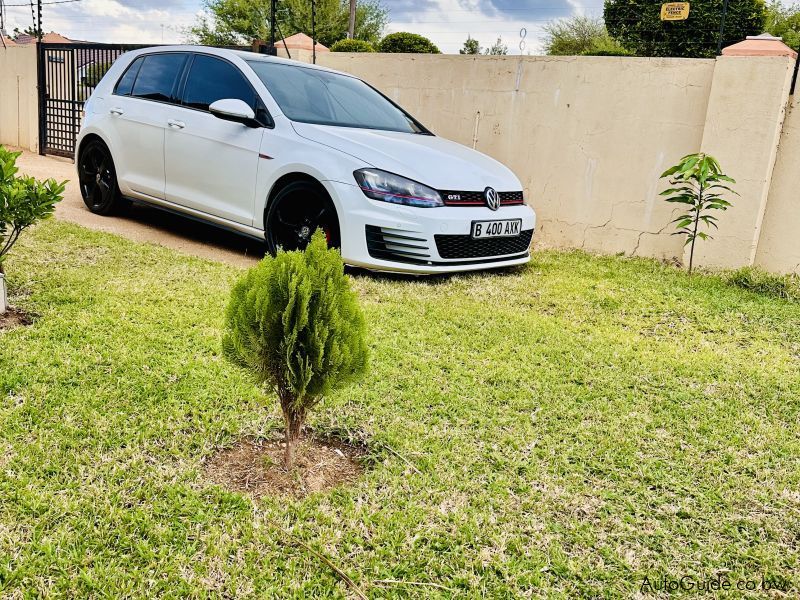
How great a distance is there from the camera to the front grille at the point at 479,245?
5414 mm

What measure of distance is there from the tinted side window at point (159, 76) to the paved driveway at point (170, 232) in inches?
49.2

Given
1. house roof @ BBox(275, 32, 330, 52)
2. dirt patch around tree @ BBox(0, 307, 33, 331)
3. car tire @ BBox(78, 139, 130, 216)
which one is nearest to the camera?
dirt patch around tree @ BBox(0, 307, 33, 331)

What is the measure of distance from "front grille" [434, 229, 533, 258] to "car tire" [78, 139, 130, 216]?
361 centimetres

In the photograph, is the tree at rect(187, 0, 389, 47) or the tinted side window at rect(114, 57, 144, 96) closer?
the tinted side window at rect(114, 57, 144, 96)

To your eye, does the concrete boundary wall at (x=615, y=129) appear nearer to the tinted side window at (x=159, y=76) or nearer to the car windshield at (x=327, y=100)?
the car windshield at (x=327, y=100)

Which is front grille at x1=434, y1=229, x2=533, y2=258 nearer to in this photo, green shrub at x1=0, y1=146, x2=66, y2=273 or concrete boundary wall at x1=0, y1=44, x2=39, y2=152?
green shrub at x1=0, y1=146, x2=66, y2=273

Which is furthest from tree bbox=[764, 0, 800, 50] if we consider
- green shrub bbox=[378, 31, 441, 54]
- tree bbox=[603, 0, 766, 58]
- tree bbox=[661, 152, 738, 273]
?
tree bbox=[661, 152, 738, 273]

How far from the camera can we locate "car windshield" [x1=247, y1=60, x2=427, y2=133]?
5938 mm

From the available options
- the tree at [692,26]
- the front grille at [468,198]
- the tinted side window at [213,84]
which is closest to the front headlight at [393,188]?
the front grille at [468,198]

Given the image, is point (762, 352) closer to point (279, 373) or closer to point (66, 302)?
point (279, 373)

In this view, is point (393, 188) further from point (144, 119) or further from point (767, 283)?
point (767, 283)

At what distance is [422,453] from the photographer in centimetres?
294

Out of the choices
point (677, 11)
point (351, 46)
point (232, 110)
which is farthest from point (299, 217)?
point (351, 46)

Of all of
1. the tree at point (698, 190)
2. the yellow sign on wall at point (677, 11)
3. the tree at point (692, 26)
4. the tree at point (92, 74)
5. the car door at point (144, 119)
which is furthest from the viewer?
the tree at point (692, 26)
